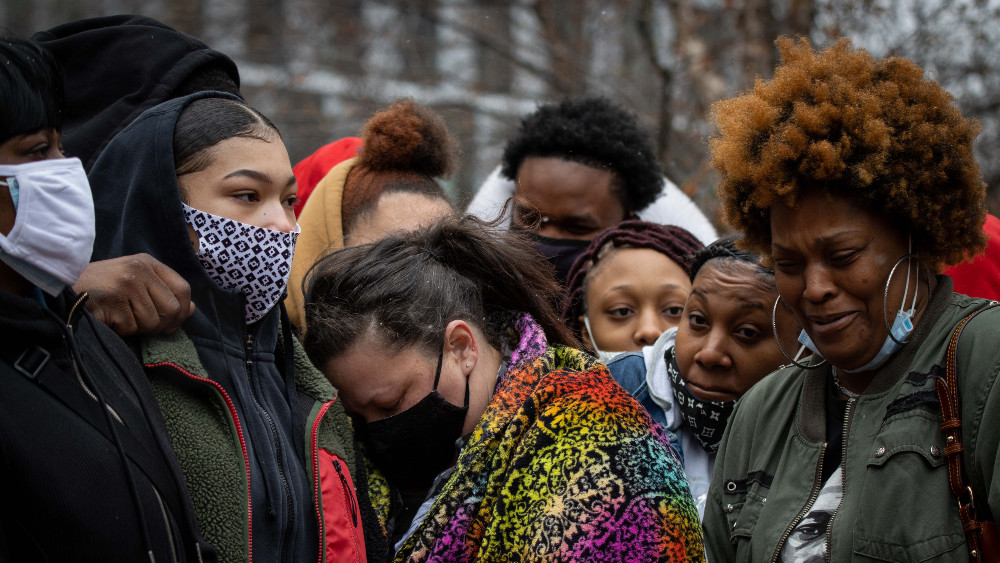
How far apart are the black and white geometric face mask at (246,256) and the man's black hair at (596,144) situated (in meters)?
2.23

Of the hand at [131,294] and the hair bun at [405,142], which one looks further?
the hair bun at [405,142]

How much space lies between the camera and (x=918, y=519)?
89.4 inches

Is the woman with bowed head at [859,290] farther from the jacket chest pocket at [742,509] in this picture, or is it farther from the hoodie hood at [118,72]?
the hoodie hood at [118,72]

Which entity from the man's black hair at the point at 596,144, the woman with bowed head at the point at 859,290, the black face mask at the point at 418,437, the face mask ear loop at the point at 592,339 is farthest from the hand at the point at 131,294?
the man's black hair at the point at 596,144

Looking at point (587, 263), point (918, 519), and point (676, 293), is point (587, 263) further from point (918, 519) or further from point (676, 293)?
point (918, 519)

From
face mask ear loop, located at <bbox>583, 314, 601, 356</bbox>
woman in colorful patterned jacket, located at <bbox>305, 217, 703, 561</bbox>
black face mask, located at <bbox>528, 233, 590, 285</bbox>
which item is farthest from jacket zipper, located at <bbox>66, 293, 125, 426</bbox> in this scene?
black face mask, located at <bbox>528, 233, 590, 285</bbox>

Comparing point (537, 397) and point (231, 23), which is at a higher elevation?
point (231, 23)

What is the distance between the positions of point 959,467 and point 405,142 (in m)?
2.56

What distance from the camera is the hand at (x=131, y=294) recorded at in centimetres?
223

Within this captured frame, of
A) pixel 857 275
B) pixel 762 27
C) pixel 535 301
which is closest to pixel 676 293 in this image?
pixel 535 301

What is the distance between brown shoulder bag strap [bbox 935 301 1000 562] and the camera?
2.16 m

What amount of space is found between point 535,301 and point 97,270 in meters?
1.33

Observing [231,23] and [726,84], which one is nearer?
[726,84]

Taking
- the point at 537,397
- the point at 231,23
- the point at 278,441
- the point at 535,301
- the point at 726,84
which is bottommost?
the point at 278,441
